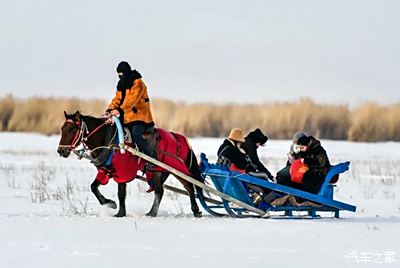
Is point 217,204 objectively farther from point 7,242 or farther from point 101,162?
point 7,242

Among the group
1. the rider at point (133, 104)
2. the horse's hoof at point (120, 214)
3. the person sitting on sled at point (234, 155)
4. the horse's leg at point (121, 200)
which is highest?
the rider at point (133, 104)

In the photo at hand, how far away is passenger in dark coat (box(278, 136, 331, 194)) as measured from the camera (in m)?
11.9

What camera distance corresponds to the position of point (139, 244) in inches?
365

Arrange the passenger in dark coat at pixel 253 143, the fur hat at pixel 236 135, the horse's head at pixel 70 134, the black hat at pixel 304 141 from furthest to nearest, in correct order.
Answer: the passenger in dark coat at pixel 253 143 → the fur hat at pixel 236 135 → the horse's head at pixel 70 134 → the black hat at pixel 304 141

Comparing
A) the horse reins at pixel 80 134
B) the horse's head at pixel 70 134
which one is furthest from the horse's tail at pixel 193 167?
the horse's head at pixel 70 134

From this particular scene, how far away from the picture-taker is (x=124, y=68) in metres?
12.3

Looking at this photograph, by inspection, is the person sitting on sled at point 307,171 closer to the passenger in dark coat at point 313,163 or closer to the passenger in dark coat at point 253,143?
the passenger in dark coat at point 313,163

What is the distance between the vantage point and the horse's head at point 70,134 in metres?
11.9

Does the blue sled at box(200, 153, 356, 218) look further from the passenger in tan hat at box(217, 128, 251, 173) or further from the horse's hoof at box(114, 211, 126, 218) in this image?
the horse's hoof at box(114, 211, 126, 218)

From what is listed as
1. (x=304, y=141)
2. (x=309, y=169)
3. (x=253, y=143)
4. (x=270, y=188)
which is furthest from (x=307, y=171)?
(x=253, y=143)

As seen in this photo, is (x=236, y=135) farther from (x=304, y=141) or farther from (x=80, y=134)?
(x=80, y=134)

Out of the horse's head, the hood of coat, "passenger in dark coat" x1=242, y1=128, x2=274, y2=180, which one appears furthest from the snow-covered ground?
the hood of coat

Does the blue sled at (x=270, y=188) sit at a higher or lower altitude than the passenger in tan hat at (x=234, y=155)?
lower

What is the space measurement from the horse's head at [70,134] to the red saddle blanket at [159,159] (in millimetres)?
566
